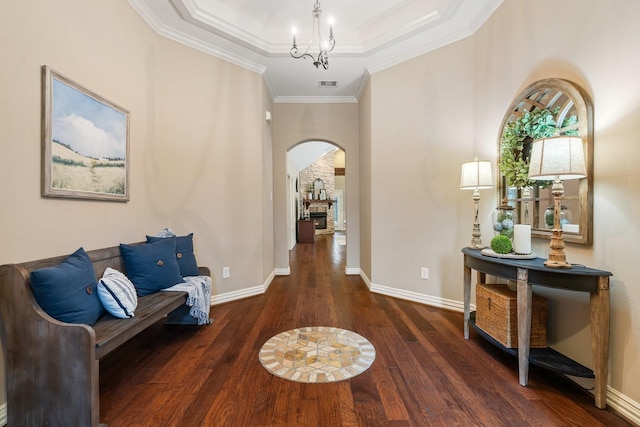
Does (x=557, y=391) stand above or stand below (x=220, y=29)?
below

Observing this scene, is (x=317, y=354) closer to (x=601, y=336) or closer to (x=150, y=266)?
(x=150, y=266)

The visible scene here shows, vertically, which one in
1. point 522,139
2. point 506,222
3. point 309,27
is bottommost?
point 506,222

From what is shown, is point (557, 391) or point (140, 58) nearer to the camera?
point (557, 391)

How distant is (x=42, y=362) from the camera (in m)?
1.40

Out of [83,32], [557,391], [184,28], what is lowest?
[557,391]

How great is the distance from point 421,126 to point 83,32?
3295 mm

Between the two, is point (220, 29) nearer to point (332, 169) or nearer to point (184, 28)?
point (184, 28)

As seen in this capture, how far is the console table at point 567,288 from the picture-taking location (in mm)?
1541

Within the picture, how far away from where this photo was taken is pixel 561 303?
1.94 meters

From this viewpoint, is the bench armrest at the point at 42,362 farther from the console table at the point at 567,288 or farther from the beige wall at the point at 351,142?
the console table at the point at 567,288

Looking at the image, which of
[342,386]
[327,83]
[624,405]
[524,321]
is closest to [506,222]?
[524,321]

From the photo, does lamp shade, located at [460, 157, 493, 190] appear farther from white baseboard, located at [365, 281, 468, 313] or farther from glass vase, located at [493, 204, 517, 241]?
white baseboard, located at [365, 281, 468, 313]

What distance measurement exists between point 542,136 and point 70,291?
10.9ft

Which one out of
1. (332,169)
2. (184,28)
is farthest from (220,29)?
(332,169)
